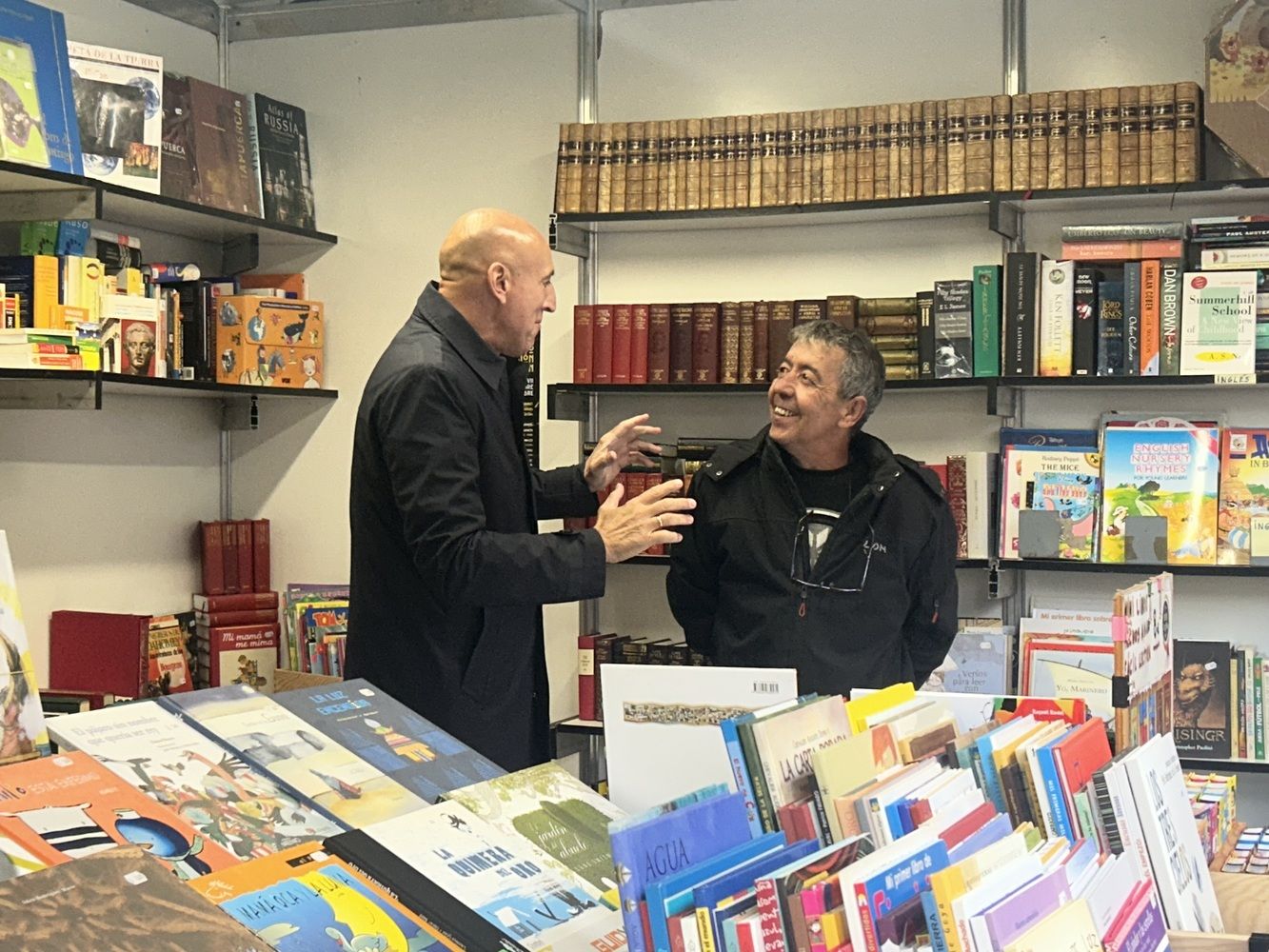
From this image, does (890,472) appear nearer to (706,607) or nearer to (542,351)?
(706,607)

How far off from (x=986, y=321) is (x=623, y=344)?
1.04m

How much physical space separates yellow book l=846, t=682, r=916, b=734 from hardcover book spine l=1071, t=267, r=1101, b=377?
83.6 inches

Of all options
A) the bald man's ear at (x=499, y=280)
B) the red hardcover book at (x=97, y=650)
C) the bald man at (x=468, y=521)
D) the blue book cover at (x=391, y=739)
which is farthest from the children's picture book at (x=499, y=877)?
the red hardcover book at (x=97, y=650)

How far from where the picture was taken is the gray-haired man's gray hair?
10.4ft

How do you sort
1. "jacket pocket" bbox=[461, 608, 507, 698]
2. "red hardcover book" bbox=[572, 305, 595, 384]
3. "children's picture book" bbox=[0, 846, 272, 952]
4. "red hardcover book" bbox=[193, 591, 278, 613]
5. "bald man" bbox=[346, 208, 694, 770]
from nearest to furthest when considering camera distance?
1. "children's picture book" bbox=[0, 846, 272, 952]
2. "bald man" bbox=[346, 208, 694, 770]
3. "jacket pocket" bbox=[461, 608, 507, 698]
4. "red hardcover book" bbox=[572, 305, 595, 384]
5. "red hardcover book" bbox=[193, 591, 278, 613]

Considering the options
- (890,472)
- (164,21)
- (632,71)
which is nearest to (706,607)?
(890,472)

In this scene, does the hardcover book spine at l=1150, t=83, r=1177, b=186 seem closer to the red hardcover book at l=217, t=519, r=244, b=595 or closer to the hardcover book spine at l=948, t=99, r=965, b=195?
the hardcover book spine at l=948, t=99, r=965, b=195

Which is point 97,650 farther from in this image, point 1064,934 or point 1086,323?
point 1064,934

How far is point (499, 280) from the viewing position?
9.33ft

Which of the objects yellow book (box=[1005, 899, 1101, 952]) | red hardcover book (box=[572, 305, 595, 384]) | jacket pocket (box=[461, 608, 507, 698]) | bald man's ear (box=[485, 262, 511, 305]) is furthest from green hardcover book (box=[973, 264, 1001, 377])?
yellow book (box=[1005, 899, 1101, 952])

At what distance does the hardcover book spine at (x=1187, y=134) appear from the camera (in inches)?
150

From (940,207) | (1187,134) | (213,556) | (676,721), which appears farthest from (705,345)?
(676,721)

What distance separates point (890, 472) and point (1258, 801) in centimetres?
173

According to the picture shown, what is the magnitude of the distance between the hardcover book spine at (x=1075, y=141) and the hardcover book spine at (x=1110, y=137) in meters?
0.06
